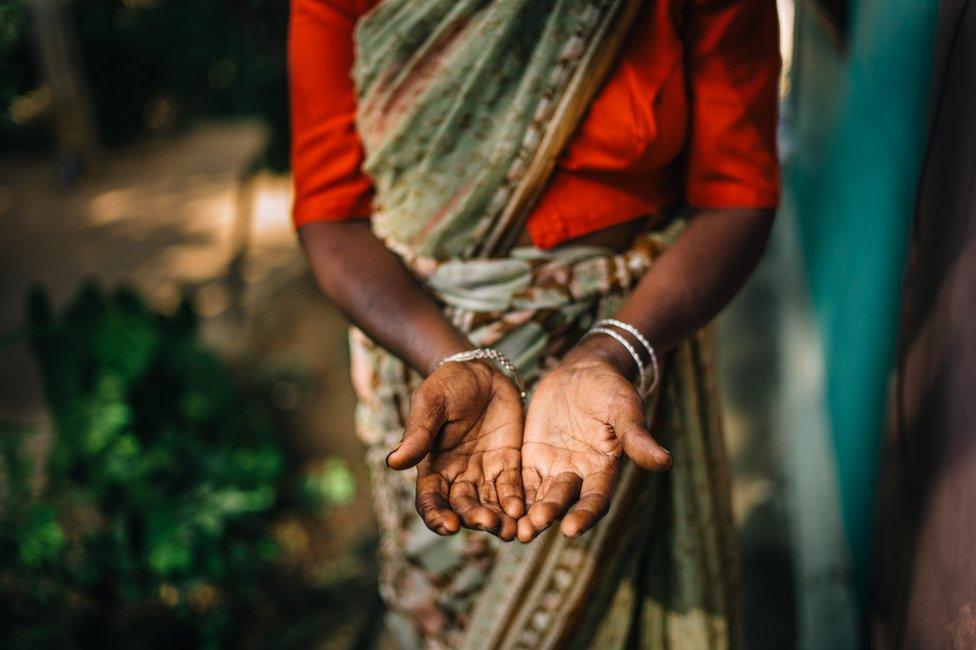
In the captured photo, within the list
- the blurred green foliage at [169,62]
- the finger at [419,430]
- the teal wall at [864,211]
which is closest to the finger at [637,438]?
the finger at [419,430]

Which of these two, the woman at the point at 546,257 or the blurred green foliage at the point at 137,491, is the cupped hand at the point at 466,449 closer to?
the woman at the point at 546,257

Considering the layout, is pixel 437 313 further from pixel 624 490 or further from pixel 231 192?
pixel 231 192

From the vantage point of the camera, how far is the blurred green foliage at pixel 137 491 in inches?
96.4

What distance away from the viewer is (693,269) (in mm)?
1370

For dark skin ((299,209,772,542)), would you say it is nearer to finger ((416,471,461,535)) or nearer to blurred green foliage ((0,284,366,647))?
finger ((416,471,461,535))

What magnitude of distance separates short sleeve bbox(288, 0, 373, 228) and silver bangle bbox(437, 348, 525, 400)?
34 centimetres

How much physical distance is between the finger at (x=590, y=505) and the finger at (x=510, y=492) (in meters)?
0.06

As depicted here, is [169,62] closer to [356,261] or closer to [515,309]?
[356,261]

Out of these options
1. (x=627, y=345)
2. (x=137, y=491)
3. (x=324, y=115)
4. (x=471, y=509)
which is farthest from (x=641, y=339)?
(x=137, y=491)

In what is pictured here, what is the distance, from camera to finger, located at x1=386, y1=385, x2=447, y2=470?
1.08 meters

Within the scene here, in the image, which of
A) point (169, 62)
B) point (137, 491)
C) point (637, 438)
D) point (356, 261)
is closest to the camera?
point (637, 438)

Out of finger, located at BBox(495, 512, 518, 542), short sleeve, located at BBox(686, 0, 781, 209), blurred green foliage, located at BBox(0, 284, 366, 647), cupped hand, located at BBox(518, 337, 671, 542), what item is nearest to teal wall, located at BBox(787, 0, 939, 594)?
short sleeve, located at BBox(686, 0, 781, 209)

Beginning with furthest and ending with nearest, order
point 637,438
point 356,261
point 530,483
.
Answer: point 356,261
point 530,483
point 637,438

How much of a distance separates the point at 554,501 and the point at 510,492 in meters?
0.09
